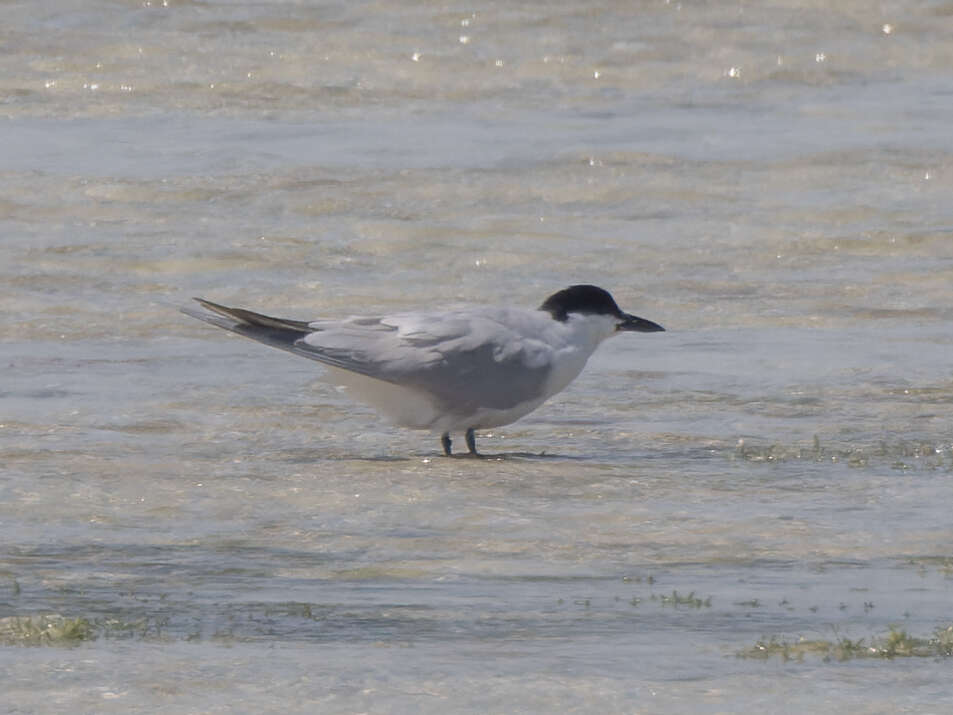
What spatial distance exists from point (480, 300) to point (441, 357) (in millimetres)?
3872

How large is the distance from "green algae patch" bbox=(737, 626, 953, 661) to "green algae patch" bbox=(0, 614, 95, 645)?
4.74 feet

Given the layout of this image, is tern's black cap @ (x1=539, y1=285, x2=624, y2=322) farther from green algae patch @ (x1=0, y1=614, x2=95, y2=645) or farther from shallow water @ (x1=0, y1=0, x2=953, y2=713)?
green algae patch @ (x1=0, y1=614, x2=95, y2=645)

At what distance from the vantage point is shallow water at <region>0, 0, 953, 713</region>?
5.16 m

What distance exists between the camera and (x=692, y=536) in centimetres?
650

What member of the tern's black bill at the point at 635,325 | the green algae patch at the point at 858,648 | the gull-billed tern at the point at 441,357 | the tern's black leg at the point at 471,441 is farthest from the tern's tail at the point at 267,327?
the green algae patch at the point at 858,648

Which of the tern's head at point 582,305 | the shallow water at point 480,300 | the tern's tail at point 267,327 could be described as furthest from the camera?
the tern's head at point 582,305

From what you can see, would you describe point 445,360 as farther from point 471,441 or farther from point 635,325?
point 635,325

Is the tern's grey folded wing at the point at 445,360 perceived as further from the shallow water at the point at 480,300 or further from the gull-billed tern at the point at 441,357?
the shallow water at the point at 480,300

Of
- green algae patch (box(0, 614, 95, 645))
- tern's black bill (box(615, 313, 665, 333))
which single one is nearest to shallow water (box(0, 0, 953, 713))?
green algae patch (box(0, 614, 95, 645))

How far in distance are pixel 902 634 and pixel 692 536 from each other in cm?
145

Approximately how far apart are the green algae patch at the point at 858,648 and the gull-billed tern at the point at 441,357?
101 inches

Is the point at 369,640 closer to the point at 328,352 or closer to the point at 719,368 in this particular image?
the point at 328,352

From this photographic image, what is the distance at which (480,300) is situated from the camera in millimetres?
11391

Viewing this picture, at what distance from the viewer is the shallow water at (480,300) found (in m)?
5.16
